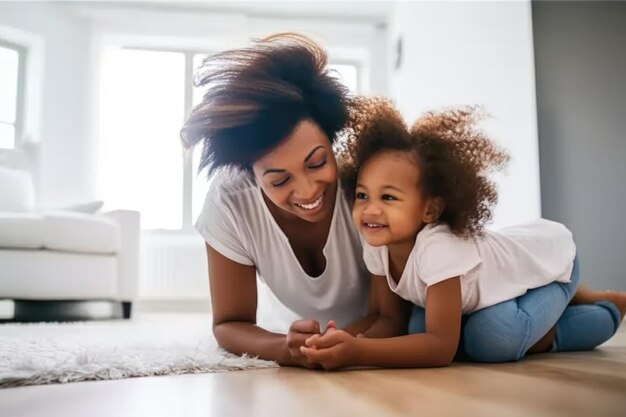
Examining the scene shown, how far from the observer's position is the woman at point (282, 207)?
3.47 feet

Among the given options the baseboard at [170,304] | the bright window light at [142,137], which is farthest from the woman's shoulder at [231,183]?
the bright window light at [142,137]

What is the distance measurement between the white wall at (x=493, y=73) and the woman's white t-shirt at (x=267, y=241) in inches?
56.6

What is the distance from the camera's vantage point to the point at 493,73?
3125 mm

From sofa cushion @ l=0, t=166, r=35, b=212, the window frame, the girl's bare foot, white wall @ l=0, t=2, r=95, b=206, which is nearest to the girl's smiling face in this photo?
the girl's bare foot

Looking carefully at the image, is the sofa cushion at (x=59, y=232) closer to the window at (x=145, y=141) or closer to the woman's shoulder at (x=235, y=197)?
the window at (x=145, y=141)

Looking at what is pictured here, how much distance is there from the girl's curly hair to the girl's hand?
0.90ft

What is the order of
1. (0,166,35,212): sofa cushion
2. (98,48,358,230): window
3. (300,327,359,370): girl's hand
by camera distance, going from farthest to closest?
(98,48,358,230): window → (0,166,35,212): sofa cushion → (300,327,359,370): girl's hand

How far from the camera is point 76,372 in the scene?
0.97 meters

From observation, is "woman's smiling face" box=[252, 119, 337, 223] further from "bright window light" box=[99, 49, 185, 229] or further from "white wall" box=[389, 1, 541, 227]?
"bright window light" box=[99, 49, 185, 229]

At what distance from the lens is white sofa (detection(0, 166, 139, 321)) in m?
2.73

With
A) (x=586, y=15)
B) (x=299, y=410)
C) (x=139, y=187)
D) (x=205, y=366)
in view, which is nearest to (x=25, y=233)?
(x=139, y=187)

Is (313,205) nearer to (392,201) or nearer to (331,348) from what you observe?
(392,201)

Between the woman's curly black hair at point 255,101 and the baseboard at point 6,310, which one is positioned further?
the baseboard at point 6,310

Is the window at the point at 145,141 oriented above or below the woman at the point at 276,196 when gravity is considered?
above
